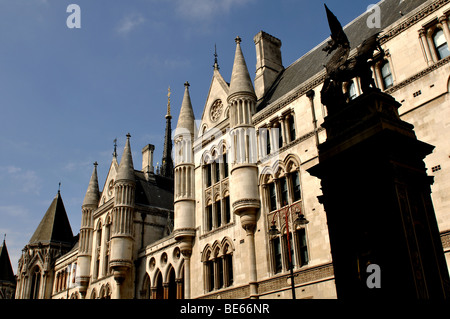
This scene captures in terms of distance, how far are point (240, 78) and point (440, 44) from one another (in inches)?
540

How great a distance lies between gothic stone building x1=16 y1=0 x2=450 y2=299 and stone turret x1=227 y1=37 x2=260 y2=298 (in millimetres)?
67

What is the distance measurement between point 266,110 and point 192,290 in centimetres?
1322

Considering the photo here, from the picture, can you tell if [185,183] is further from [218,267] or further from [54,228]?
[54,228]

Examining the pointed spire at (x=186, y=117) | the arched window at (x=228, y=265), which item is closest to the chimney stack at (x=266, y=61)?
the pointed spire at (x=186, y=117)

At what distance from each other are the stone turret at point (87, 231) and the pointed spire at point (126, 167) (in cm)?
870

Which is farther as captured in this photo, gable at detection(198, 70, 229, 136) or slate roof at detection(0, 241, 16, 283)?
slate roof at detection(0, 241, 16, 283)

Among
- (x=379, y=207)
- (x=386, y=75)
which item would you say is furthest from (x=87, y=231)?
(x=379, y=207)

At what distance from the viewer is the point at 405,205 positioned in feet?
32.9

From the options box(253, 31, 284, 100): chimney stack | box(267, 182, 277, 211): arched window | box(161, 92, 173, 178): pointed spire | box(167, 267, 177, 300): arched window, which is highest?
box(161, 92, 173, 178): pointed spire

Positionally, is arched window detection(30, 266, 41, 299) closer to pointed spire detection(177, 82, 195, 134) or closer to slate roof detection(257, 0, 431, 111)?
pointed spire detection(177, 82, 195, 134)

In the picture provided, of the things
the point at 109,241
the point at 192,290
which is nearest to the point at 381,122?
the point at 192,290

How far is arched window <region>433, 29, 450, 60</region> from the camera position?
1939 cm

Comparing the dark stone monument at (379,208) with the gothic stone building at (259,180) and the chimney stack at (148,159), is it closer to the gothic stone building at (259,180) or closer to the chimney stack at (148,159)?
the gothic stone building at (259,180)

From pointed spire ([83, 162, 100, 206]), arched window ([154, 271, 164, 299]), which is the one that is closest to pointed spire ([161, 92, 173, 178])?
pointed spire ([83, 162, 100, 206])
